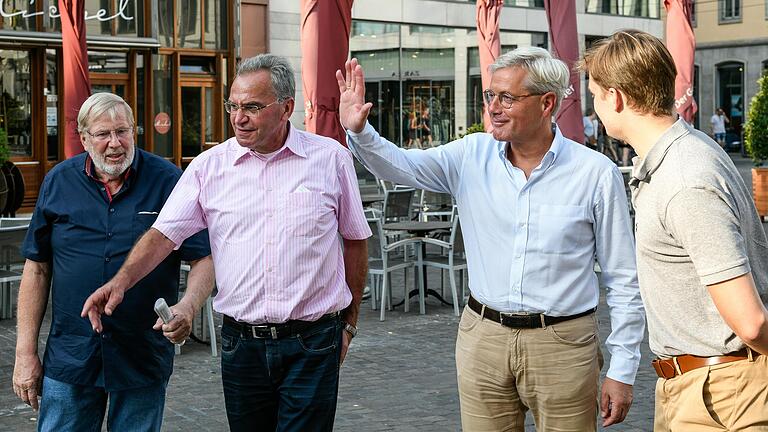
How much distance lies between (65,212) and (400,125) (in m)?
24.2

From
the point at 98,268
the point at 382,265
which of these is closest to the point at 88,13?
the point at 382,265

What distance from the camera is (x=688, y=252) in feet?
9.01

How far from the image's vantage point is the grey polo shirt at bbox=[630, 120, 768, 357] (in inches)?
106

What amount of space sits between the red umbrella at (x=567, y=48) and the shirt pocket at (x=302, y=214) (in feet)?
26.8

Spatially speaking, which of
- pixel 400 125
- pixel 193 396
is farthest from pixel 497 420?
pixel 400 125

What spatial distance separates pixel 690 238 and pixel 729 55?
47049 millimetres

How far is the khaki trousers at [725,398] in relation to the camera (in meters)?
2.83

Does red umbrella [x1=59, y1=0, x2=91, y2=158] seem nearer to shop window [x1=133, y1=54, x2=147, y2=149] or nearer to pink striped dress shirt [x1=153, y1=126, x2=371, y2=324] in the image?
pink striped dress shirt [x1=153, y1=126, x2=371, y2=324]

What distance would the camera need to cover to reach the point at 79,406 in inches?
159

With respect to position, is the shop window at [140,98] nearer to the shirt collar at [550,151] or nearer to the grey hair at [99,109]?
the grey hair at [99,109]

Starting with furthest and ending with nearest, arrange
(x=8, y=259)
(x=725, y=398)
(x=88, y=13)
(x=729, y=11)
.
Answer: (x=729, y=11) < (x=88, y=13) < (x=8, y=259) < (x=725, y=398)

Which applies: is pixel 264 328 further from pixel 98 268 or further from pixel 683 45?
pixel 683 45

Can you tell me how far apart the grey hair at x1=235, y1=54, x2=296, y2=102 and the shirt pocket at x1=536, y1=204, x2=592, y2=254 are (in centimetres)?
98

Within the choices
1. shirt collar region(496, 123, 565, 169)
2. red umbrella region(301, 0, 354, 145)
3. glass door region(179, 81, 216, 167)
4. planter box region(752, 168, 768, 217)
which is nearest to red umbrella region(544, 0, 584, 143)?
red umbrella region(301, 0, 354, 145)
